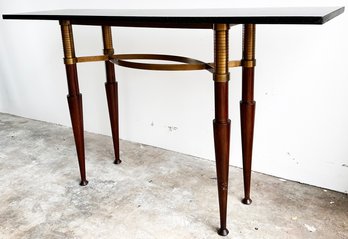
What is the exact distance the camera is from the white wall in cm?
163

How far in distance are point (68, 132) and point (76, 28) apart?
80 cm

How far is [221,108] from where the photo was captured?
127cm

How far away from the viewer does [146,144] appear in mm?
2430

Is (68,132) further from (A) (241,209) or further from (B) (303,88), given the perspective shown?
(B) (303,88)

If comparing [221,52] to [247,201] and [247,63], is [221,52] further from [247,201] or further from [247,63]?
[247,201]

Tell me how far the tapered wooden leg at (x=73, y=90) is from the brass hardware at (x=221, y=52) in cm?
76

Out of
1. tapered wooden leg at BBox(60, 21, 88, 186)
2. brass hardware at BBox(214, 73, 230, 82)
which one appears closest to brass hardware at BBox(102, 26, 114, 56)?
tapered wooden leg at BBox(60, 21, 88, 186)

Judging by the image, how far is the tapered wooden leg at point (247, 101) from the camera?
1.40 m

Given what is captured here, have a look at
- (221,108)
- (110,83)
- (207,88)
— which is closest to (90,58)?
(110,83)

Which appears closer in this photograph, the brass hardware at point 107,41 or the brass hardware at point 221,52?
the brass hardware at point 221,52

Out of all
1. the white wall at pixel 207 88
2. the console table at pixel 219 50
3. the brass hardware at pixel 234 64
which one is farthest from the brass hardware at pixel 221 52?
the white wall at pixel 207 88

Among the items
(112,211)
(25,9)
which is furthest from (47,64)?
(112,211)

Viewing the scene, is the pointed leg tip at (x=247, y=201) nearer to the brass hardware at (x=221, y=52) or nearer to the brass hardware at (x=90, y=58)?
the brass hardware at (x=221, y=52)

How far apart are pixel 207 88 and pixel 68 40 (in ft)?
2.62
